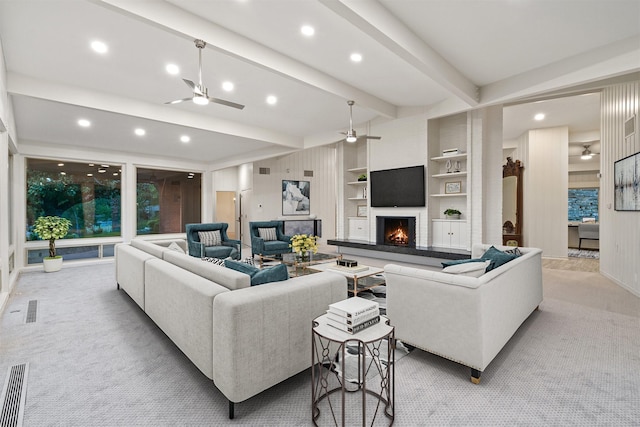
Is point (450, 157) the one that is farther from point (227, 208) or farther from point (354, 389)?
point (227, 208)

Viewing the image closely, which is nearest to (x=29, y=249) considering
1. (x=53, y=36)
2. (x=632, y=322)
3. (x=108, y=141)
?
(x=108, y=141)

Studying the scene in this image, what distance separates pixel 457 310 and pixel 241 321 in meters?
1.46

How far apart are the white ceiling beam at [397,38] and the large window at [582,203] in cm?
884

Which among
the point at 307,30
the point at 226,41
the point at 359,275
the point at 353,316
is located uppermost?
the point at 307,30

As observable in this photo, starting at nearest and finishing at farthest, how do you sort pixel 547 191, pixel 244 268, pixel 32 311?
pixel 244 268
pixel 32 311
pixel 547 191

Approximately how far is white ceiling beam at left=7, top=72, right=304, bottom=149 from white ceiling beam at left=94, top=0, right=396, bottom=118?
249 centimetres

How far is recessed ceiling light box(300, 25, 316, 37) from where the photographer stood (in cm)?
315

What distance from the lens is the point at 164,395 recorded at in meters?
1.99

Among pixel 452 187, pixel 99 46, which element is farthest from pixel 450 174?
pixel 99 46

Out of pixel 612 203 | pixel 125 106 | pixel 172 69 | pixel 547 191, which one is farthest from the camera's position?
pixel 547 191

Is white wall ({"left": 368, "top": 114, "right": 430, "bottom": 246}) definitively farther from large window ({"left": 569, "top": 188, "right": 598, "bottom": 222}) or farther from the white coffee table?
large window ({"left": 569, "top": 188, "right": 598, "bottom": 222})

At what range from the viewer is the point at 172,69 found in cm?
390

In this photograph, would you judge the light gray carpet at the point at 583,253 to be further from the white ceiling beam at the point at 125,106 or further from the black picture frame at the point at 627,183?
the white ceiling beam at the point at 125,106

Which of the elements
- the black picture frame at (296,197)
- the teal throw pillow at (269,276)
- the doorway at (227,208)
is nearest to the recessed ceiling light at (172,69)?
the teal throw pillow at (269,276)
